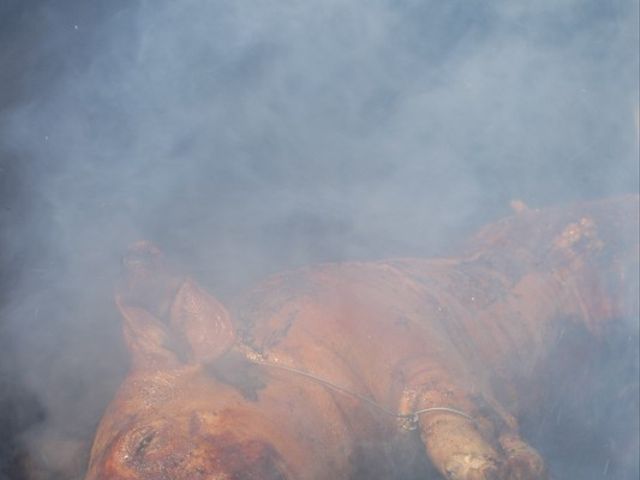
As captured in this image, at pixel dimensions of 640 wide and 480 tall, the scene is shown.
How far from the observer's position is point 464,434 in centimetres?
308

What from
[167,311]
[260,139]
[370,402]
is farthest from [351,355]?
[260,139]

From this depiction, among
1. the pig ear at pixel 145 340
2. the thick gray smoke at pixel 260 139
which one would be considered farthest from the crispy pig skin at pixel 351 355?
the thick gray smoke at pixel 260 139

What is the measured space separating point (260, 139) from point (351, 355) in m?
3.04

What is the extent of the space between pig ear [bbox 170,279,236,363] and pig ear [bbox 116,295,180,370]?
0.15 metres

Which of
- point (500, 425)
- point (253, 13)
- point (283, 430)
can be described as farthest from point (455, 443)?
point (253, 13)

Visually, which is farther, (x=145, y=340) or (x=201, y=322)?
(x=201, y=322)

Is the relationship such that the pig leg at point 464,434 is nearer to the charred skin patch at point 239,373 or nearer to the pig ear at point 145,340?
the charred skin patch at point 239,373

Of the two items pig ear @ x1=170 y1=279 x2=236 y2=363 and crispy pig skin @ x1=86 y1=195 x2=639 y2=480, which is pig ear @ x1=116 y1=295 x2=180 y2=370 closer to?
crispy pig skin @ x1=86 y1=195 x2=639 y2=480

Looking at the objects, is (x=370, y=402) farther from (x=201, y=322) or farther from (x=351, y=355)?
(x=201, y=322)

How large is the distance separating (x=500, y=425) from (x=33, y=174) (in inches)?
170

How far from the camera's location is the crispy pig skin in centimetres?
250

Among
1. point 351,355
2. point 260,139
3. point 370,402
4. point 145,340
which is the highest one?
point 260,139

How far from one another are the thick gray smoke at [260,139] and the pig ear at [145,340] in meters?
0.33

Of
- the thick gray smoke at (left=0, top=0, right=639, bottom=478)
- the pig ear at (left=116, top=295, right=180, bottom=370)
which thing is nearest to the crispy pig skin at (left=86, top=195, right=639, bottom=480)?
the pig ear at (left=116, top=295, right=180, bottom=370)
